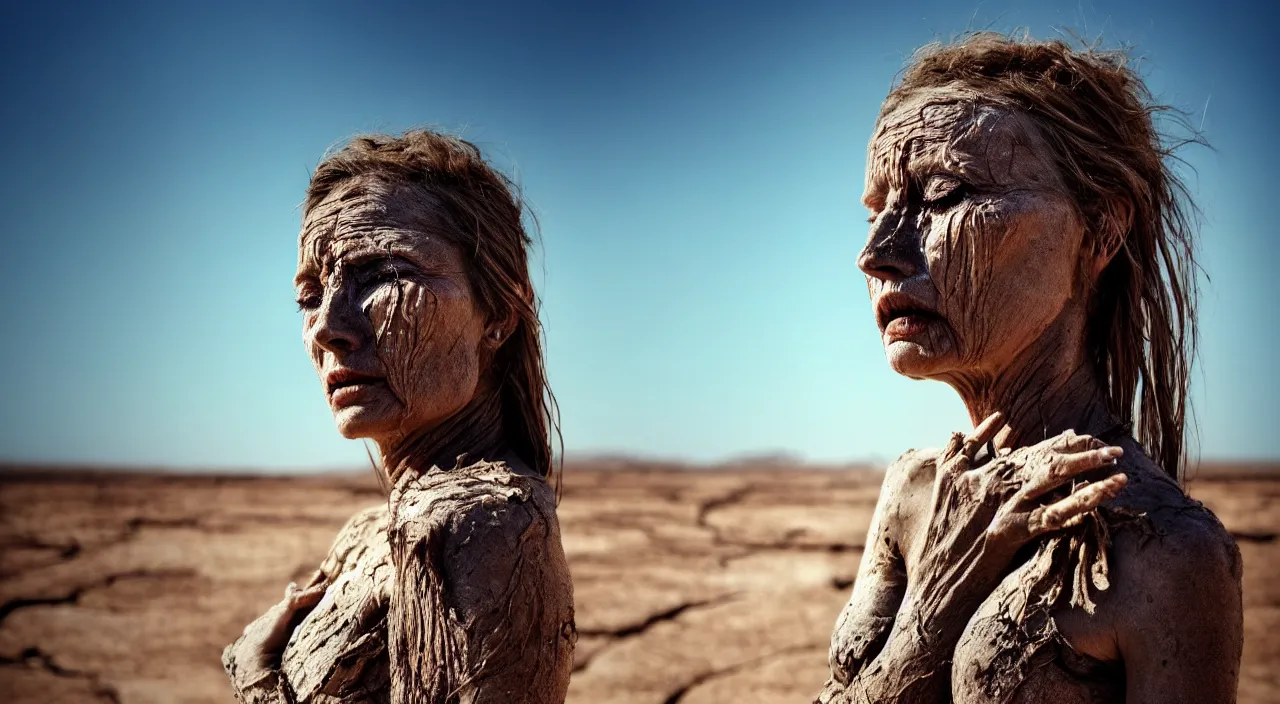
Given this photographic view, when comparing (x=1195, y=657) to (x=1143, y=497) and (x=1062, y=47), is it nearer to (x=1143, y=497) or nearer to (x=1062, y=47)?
(x=1143, y=497)

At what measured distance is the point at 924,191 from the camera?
2.30 m

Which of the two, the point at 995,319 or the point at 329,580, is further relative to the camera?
the point at 329,580

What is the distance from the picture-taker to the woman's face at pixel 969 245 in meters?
2.21

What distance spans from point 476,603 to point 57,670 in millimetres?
6657

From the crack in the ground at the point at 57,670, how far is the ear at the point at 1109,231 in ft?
22.3

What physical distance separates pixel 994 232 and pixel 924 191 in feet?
0.58

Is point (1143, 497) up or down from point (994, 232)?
down

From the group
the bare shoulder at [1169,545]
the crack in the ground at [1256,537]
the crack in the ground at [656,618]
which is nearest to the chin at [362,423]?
the bare shoulder at [1169,545]

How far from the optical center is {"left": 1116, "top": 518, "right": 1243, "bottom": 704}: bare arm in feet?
6.29

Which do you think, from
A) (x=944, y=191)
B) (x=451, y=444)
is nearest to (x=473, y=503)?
(x=451, y=444)

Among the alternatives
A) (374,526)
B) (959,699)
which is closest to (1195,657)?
(959,699)

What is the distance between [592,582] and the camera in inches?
346

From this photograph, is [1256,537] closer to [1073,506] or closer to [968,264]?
[968,264]

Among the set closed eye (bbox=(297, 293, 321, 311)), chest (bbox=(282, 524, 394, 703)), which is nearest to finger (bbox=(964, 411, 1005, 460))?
chest (bbox=(282, 524, 394, 703))
